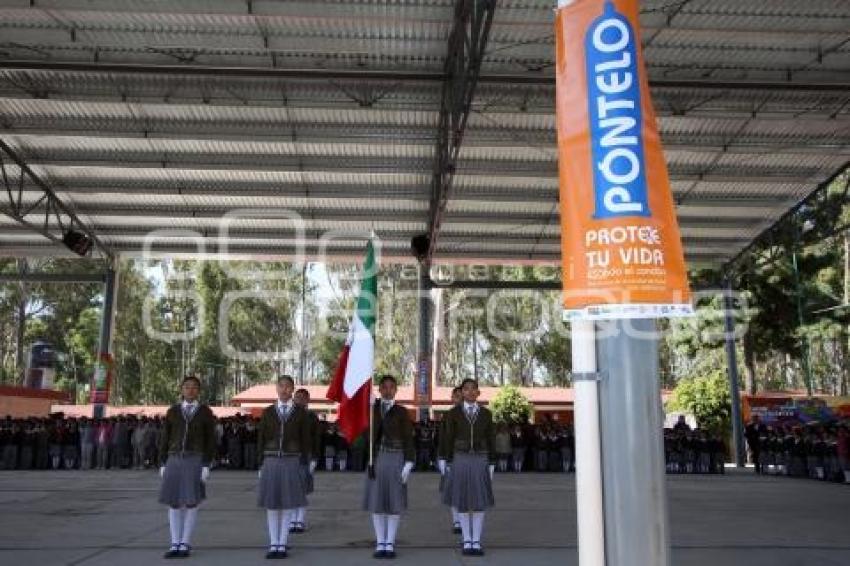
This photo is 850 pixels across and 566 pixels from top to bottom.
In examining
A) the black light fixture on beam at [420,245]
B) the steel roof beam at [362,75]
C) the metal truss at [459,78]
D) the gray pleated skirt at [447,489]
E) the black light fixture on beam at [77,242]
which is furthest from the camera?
the black light fixture on beam at [420,245]

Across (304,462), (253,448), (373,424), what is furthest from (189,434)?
(253,448)

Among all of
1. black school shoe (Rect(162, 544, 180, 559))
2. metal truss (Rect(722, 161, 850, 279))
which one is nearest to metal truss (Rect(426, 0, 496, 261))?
black school shoe (Rect(162, 544, 180, 559))

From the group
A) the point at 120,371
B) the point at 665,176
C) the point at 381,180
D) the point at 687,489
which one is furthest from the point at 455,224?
the point at 120,371

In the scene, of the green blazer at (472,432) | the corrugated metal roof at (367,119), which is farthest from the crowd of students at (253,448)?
the green blazer at (472,432)

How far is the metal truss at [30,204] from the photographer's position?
52.3ft

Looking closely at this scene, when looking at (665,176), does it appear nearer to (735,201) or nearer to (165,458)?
(165,458)

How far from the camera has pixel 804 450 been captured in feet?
59.2

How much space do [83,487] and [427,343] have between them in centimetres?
845

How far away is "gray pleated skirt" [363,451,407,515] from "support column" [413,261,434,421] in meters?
11.7

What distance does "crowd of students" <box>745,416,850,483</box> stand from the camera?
→ 651 inches

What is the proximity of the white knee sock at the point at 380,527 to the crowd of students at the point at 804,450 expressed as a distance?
12689mm

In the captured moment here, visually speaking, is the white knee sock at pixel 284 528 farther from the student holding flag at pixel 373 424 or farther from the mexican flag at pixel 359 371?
the mexican flag at pixel 359 371

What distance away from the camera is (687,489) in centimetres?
1429

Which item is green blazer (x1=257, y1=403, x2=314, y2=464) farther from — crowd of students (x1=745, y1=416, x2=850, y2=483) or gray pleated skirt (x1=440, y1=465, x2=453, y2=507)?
crowd of students (x1=745, y1=416, x2=850, y2=483)
